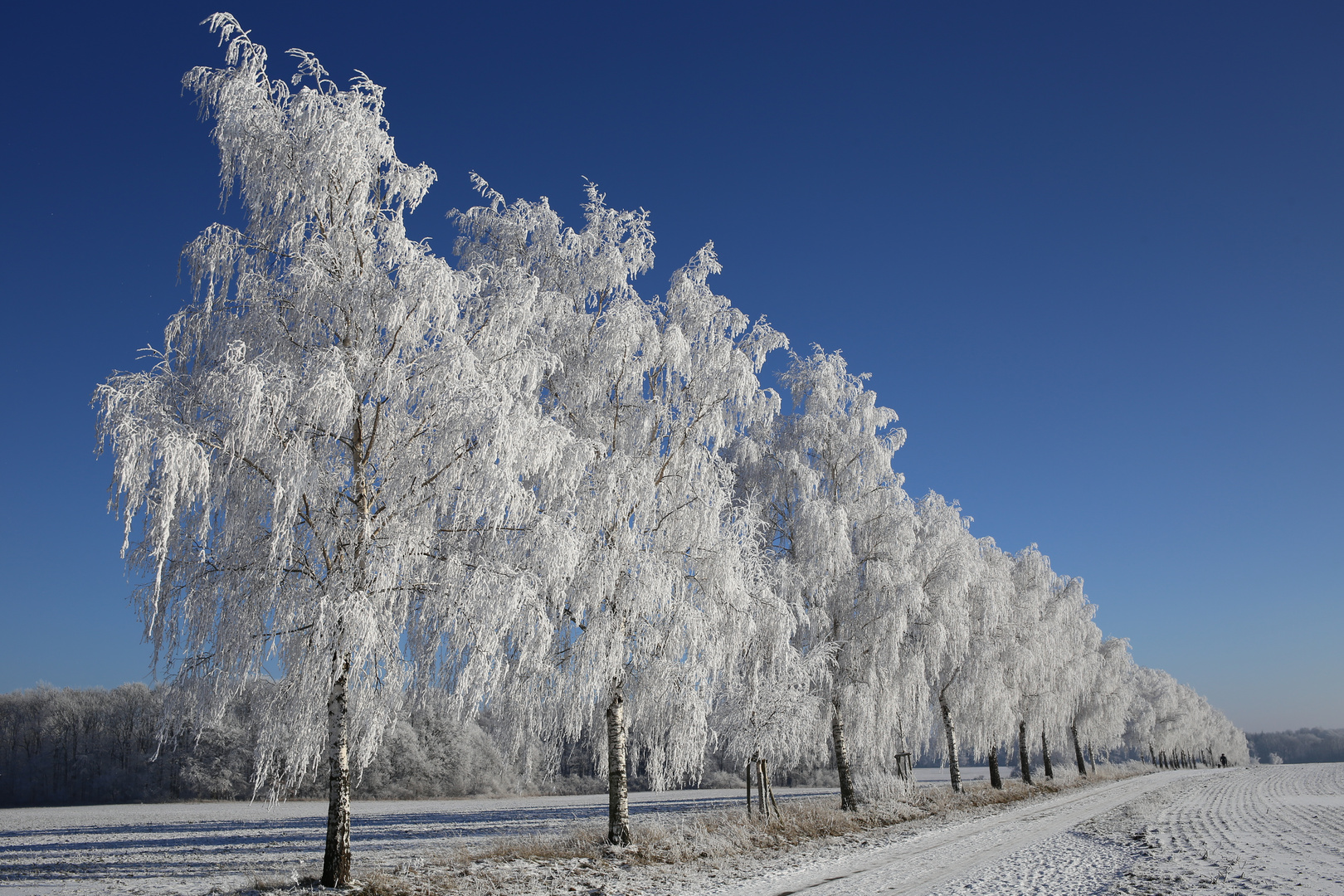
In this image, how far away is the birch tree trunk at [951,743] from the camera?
25.3 meters

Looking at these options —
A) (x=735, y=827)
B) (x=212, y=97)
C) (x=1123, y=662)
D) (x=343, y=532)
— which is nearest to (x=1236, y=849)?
(x=735, y=827)

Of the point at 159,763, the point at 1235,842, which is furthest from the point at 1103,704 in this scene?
the point at 159,763

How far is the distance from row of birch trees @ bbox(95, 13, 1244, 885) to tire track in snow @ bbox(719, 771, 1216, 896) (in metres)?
3.28

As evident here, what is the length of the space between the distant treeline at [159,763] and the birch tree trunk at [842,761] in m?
35.0

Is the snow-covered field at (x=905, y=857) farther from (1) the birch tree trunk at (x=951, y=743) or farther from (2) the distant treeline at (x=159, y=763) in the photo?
(2) the distant treeline at (x=159, y=763)

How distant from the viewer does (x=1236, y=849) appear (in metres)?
12.3

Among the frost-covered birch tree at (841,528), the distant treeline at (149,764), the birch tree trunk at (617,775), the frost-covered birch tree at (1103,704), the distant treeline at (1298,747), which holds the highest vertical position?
the frost-covered birch tree at (841,528)

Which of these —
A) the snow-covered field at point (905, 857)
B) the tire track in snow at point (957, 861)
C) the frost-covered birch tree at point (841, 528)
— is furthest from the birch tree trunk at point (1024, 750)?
the frost-covered birch tree at point (841, 528)

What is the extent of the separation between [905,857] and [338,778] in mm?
9806

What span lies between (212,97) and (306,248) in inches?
88.4

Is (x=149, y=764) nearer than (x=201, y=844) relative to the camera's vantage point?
No

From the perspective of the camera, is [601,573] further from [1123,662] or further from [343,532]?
[1123,662]

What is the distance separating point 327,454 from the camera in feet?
31.3

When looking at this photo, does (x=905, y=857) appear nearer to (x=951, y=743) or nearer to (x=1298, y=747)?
(x=951, y=743)
